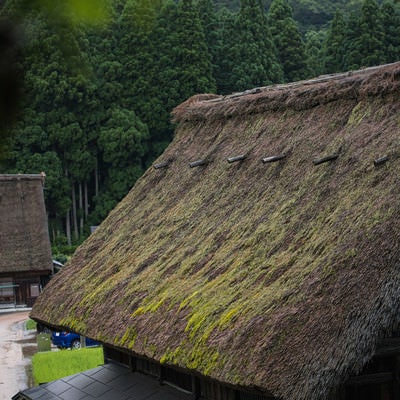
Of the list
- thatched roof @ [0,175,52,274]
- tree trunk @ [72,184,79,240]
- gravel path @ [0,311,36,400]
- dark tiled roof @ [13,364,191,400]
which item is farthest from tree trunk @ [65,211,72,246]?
dark tiled roof @ [13,364,191,400]

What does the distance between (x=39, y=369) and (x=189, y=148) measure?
8614mm

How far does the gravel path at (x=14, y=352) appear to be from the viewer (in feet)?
60.1

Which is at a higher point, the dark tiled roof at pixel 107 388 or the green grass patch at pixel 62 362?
the dark tiled roof at pixel 107 388

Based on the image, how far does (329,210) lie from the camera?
7.60m

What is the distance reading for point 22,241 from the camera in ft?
99.0

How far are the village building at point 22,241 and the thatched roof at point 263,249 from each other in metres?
17.6

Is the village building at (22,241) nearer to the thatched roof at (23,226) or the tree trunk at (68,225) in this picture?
the thatched roof at (23,226)

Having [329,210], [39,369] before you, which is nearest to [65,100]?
[39,369]

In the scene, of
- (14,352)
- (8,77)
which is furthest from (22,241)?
(8,77)

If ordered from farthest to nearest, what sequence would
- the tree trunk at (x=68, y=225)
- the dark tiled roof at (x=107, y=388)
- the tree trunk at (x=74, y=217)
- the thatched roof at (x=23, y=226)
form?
the tree trunk at (x=74, y=217)
the tree trunk at (x=68, y=225)
the thatched roof at (x=23, y=226)
the dark tiled roof at (x=107, y=388)

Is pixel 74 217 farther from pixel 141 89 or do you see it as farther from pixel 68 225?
pixel 141 89

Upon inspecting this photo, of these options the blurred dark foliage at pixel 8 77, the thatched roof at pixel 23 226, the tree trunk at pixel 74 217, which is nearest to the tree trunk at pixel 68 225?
the tree trunk at pixel 74 217

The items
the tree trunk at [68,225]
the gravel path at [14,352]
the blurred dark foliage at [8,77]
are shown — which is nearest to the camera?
the blurred dark foliage at [8,77]

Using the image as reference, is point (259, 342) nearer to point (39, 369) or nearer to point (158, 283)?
point (158, 283)
